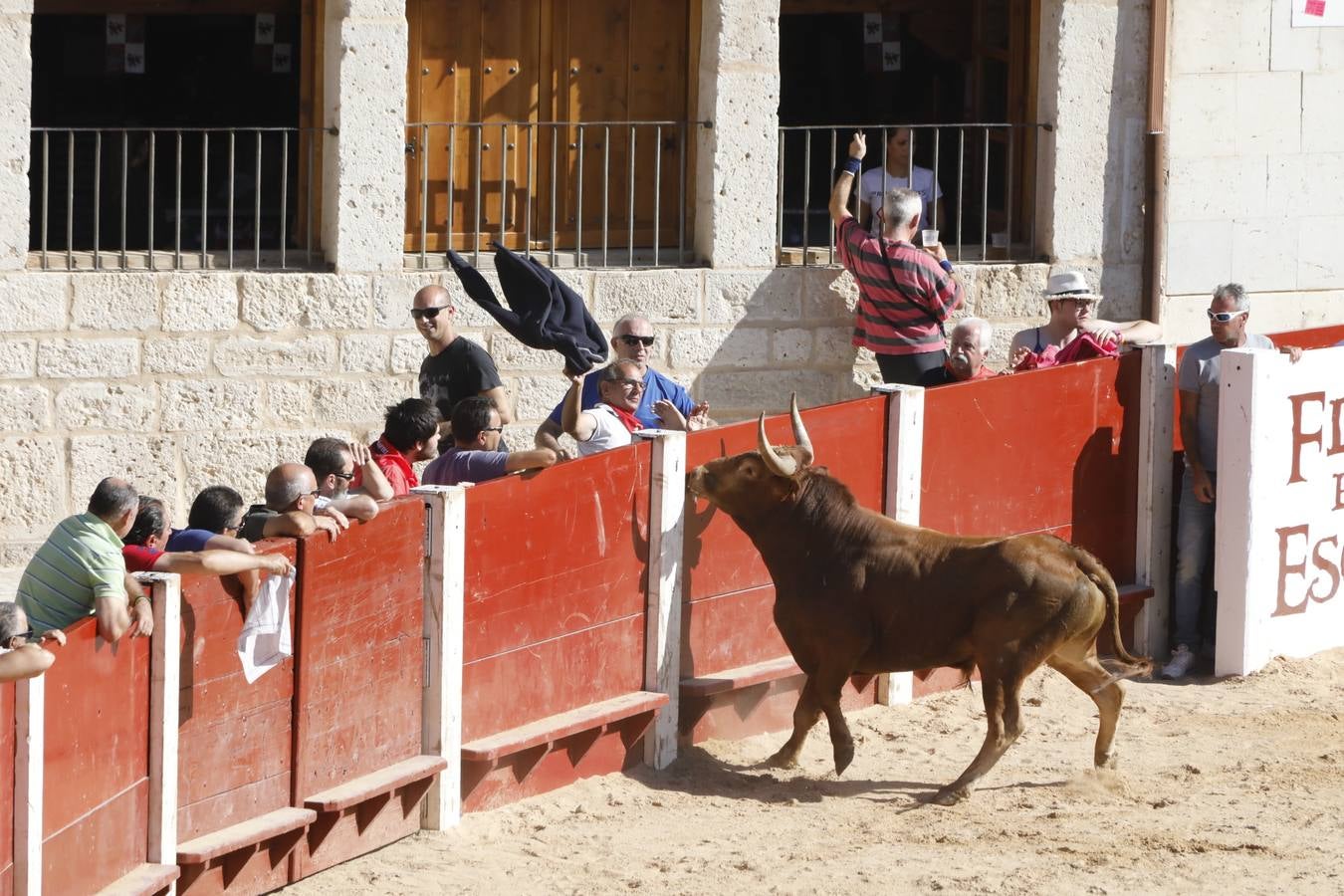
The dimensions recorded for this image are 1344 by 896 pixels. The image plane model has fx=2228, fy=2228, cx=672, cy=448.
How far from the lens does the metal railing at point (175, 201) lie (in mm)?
11266

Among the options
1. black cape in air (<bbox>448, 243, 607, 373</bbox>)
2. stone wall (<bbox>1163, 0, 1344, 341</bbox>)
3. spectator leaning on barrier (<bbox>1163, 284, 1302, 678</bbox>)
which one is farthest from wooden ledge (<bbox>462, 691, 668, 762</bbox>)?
stone wall (<bbox>1163, 0, 1344, 341</bbox>)

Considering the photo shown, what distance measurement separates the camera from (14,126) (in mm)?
10719

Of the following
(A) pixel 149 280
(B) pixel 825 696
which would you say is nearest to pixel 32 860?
(B) pixel 825 696

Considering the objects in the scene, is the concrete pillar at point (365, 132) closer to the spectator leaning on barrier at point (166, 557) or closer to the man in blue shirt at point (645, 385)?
the man in blue shirt at point (645, 385)

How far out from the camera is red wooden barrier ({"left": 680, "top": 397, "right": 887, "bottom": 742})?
877 centimetres

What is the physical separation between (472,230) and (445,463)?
14.1 feet

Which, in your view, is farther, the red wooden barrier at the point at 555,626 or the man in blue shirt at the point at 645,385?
the man in blue shirt at the point at 645,385

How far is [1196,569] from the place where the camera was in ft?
33.9

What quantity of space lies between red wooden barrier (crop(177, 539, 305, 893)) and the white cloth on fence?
0.03 metres

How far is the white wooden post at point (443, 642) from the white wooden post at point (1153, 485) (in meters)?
4.02

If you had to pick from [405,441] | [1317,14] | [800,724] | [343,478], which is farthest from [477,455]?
[1317,14]

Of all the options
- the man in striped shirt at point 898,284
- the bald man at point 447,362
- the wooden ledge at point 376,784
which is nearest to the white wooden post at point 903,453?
the bald man at point 447,362

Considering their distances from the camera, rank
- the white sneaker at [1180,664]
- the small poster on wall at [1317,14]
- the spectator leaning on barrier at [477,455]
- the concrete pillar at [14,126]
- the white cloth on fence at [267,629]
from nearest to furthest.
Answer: the white cloth on fence at [267,629], the spectator leaning on barrier at [477,455], the white sneaker at [1180,664], the concrete pillar at [14,126], the small poster on wall at [1317,14]

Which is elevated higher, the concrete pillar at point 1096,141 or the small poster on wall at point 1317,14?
the small poster on wall at point 1317,14
